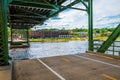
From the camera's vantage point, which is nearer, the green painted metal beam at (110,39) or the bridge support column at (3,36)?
the bridge support column at (3,36)

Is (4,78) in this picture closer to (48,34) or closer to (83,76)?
(83,76)

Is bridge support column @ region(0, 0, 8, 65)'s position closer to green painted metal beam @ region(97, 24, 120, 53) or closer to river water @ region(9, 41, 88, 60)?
green painted metal beam @ region(97, 24, 120, 53)

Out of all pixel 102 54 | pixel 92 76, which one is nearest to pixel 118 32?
pixel 102 54

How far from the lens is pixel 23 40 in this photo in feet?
139

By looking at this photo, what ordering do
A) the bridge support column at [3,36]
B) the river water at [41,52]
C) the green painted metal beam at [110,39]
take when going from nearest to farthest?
1. the bridge support column at [3,36]
2. the green painted metal beam at [110,39]
3. the river water at [41,52]

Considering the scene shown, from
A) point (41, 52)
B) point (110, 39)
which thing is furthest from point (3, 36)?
point (41, 52)

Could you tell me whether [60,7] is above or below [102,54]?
above

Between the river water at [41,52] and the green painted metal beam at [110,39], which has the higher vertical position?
the green painted metal beam at [110,39]

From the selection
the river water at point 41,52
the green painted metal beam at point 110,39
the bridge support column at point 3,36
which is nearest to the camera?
the bridge support column at point 3,36

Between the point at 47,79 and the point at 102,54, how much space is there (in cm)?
657

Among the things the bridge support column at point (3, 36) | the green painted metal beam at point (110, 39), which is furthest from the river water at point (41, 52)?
the bridge support column at point (3, 36)

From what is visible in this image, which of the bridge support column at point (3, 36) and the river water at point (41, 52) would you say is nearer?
the bridge support column at point (3, 36)

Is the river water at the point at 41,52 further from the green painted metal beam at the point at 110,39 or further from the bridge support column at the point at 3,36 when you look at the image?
the bridge support column at the point at 3,36

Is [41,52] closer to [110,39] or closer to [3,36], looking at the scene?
[110,39]
